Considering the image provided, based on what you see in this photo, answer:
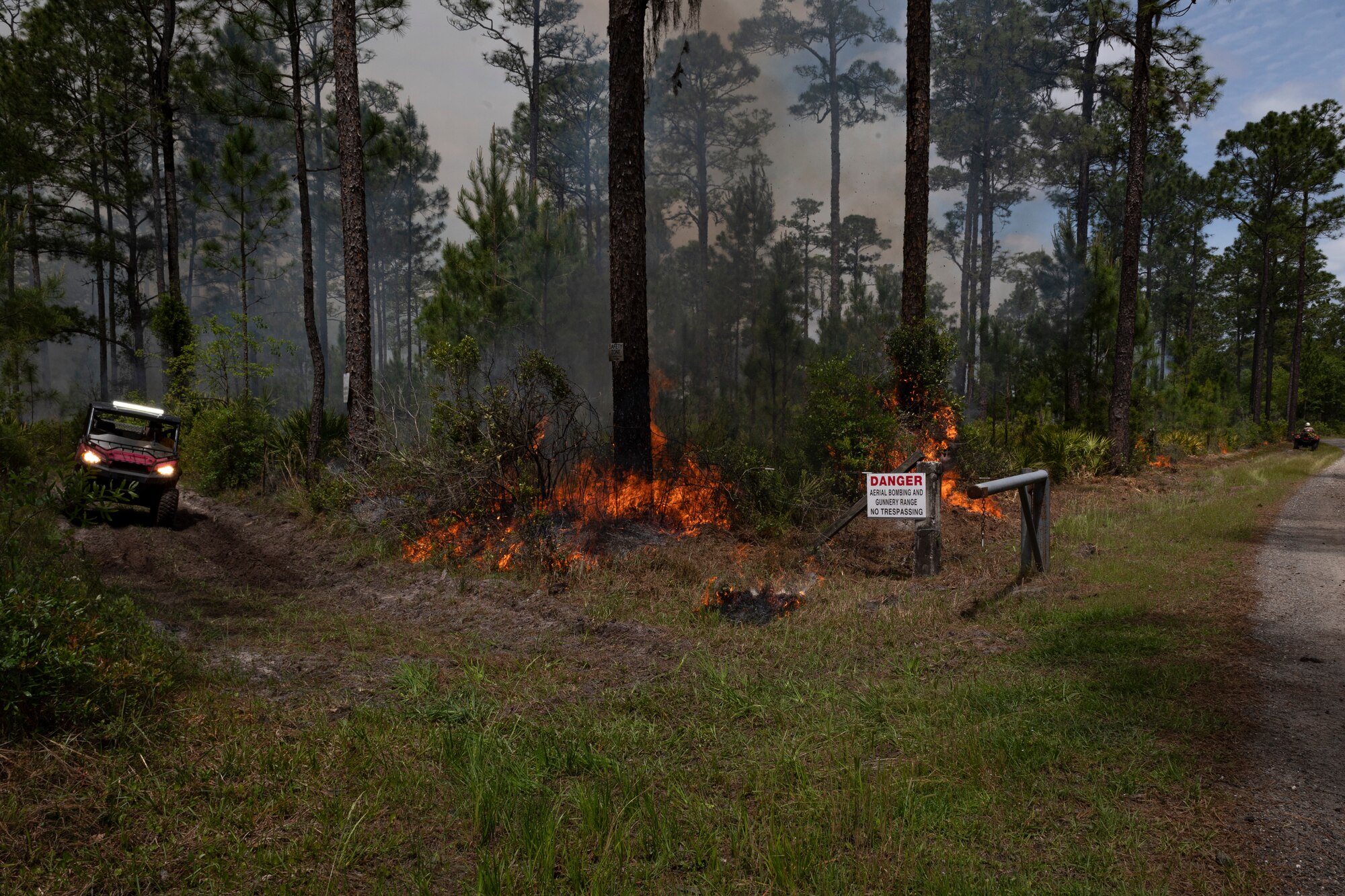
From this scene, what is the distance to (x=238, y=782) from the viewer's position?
3.41m

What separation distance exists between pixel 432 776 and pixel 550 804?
668 mm

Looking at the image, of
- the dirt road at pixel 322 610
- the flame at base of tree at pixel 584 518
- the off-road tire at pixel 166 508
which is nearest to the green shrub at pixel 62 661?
the dirt road at pixel 322 610

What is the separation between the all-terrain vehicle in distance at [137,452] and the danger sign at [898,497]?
33.9 ft

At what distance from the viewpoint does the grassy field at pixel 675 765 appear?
113 inches

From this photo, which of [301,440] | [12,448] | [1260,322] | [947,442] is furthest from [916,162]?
[1260,322]

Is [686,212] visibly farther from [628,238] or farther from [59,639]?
[59,639]

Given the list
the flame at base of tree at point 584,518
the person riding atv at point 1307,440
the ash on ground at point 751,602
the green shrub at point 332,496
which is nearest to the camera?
the ash on ground at point 751,602

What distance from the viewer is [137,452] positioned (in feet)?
36.5

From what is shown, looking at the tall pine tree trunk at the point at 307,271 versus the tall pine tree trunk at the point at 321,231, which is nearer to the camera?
the tall pine tree trunk at the point at 307,271

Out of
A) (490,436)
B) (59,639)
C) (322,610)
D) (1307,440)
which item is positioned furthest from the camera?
(1307,440)

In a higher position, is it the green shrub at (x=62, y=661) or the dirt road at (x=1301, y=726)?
the green shrub at (x=62, y=661)

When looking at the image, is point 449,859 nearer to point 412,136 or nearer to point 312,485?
point 312,485

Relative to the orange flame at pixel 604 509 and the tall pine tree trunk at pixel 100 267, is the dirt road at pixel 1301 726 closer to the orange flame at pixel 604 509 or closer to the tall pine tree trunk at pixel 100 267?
the orange flame at pixel 604 509

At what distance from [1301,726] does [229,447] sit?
1675 centimetres
